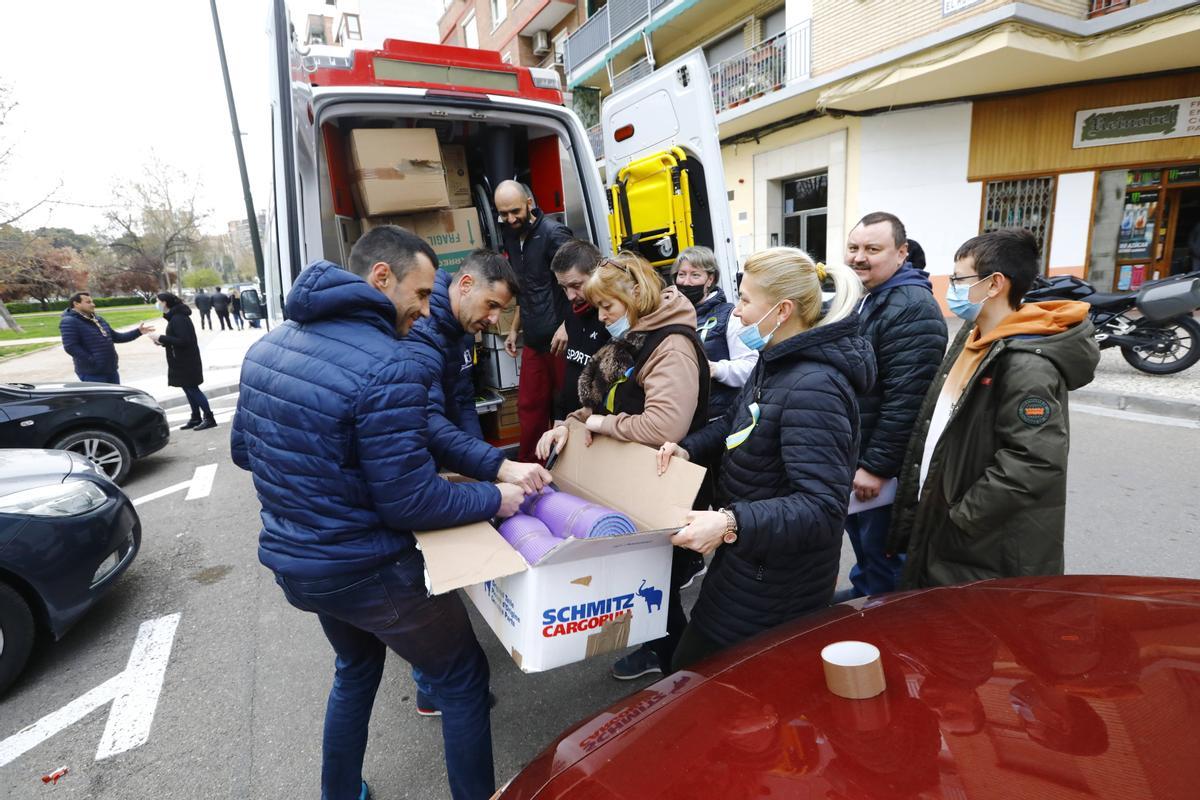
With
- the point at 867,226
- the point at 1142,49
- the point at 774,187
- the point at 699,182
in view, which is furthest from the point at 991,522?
the point at 774,187

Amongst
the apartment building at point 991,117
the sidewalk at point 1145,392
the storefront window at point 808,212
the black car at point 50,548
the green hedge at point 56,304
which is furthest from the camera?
the green hedge at point 56,304

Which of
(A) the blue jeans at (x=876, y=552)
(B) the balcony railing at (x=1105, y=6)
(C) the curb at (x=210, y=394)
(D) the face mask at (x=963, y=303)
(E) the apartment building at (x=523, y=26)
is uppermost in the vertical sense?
(E) the apartment building at (x=523, y=26)

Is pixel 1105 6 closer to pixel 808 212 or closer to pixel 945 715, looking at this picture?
pixel 808 212

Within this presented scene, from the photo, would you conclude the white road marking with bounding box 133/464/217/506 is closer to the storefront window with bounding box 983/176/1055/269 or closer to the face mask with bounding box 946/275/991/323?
the face mask with bounding box 946/275/991/323

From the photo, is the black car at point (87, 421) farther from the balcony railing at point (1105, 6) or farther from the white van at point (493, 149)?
the balcony railing at point (1105, 6)

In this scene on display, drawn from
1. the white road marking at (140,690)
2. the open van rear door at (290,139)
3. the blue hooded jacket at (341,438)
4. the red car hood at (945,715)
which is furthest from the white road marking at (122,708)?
the red car hood at (945,715)

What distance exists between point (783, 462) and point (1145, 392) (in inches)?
258

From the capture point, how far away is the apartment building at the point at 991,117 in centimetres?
879

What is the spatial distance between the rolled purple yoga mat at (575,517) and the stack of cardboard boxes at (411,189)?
6.80 ft

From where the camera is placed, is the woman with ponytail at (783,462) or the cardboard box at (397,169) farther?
the cardboard box at (397,169)

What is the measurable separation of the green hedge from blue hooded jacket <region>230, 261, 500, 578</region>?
4981 centimetres

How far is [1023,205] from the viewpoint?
10.6 metres

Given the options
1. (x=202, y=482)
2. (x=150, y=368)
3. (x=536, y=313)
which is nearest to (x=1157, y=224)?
(x=536, y=313)

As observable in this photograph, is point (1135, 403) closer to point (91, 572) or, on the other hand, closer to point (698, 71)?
point (698, 71)
